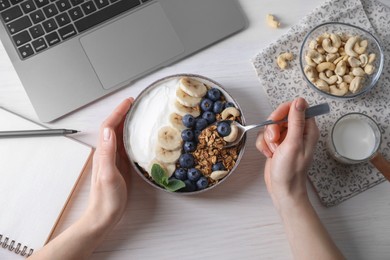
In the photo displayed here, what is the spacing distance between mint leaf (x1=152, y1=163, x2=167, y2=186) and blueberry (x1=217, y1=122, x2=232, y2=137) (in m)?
0.12

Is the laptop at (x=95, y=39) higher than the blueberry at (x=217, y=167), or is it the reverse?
the laptop at (x=95, y=39)

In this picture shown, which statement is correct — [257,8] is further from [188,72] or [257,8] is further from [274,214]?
[274,214]

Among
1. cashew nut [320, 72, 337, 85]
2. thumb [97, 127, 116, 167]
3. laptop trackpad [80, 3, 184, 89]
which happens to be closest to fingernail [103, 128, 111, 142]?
thumb [97, 127, 116, 167]

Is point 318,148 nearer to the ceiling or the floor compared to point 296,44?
nearer to the floor

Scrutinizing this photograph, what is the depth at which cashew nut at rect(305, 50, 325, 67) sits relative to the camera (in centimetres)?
80

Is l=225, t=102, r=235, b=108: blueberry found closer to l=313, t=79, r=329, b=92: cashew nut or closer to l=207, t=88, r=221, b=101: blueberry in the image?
l=207, t=88, r=221, b=101: blueberry

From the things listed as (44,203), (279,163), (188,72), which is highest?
(188,72)

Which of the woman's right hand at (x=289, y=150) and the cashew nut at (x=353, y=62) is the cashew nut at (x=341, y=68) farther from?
the woman's right hand at (x=289, y=150)

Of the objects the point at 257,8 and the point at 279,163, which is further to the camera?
the point at 257,8

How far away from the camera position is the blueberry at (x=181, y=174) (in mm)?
736

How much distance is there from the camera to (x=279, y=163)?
74 centimetres

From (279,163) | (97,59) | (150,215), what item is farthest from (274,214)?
(97,59)

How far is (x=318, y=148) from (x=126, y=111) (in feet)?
1.23

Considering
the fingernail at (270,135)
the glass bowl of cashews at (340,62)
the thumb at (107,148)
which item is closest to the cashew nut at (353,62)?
the glass bowl of cashews at (340,62)
